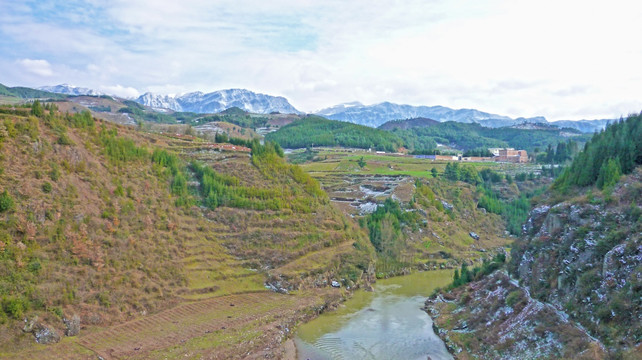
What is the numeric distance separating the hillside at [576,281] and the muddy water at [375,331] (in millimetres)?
2186

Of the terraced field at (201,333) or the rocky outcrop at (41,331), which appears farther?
the terraced field at (201,333)

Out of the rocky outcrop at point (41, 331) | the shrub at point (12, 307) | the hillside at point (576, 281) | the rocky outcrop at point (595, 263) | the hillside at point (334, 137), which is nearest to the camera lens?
the rocky outcrop at point (595, 263)

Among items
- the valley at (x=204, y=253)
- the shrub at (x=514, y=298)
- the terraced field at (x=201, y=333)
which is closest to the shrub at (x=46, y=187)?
the valley at (x=204, y=253)

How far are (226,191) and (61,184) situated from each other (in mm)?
20328

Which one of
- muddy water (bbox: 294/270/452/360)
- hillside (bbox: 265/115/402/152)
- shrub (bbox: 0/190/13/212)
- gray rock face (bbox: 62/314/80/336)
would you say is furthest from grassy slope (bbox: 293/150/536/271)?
shrub (bbox: 0/190/13/212)

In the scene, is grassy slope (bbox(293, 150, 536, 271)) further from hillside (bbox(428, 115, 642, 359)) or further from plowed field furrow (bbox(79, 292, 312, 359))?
hillside (bbox(428, 115, 642, 359))

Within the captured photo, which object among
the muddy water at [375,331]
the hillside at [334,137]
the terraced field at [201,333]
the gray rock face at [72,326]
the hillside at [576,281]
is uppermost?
the hillside at [334,137]

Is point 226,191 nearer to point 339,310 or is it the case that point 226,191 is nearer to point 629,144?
point 339,310

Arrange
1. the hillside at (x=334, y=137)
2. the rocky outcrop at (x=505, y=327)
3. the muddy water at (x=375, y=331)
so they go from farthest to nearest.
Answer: the hillside at (x=334, y=137), the muddy water at (x=375, y=331), the rocky outcrop at (x=505, y=327)

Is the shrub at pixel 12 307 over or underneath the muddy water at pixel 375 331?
over

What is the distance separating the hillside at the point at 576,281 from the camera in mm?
24953

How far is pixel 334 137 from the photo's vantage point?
146 meters

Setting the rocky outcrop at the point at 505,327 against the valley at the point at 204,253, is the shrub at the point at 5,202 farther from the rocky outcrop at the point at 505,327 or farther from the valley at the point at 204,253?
the rocky outcrop at the point at 505,327

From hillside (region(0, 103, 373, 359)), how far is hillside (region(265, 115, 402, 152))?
77.9 metres
